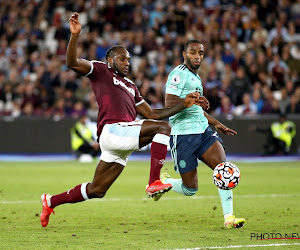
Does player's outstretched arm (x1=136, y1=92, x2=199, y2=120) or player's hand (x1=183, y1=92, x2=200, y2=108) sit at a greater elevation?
player's hand (x1=183, y1=92, x2=200, y2=108)

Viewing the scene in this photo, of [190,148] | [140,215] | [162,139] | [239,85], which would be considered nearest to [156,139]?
[162,139]

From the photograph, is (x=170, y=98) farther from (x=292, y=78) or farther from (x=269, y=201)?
(x=292, y=78)

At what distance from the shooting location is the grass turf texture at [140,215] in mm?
7031

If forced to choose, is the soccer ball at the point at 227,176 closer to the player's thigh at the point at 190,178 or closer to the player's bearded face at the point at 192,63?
the player's thigh at the point at 190,178

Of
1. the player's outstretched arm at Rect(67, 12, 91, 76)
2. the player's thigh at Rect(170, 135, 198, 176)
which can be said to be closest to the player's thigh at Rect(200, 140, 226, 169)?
the player's thigh at Rect(170, 135, 198, 176)

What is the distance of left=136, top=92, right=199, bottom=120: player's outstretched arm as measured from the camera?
7914 mm

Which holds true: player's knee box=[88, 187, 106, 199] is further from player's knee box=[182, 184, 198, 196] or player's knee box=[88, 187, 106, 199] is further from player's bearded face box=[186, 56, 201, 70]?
player's bearded face box=[186, 56, 201, 70]

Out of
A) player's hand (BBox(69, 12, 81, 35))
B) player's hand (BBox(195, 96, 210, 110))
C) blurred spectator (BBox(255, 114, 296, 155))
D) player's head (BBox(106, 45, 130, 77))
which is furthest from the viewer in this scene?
blurred spectator (BBox(255, 114, 296, 155))

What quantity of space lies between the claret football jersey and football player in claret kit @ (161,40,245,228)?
68 cm

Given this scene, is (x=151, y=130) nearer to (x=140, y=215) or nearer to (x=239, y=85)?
(x=140, y=215)

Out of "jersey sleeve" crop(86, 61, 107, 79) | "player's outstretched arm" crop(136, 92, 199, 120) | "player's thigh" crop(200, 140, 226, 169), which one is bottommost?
"player's thigh" crop(200, 140, 226, 169)

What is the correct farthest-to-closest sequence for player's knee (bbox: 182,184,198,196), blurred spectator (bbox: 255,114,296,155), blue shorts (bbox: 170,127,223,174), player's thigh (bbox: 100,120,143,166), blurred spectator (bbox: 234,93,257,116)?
1. blurred spectator (bbox: 234,93,257,116)
2. blurred spectator (bbox: 255,114,296,155)
3. player's knee (bbox: 182,184,198,196)
4. blue shorts (bbox: 170,127,223,174)
5. player's thigh (bbox: 100,120,143,166)

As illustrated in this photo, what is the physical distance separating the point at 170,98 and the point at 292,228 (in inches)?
89.4

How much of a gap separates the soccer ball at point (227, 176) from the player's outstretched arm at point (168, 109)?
0.89 meters
